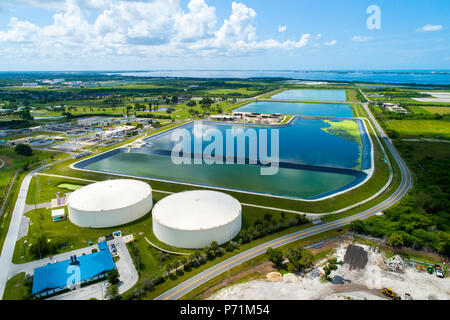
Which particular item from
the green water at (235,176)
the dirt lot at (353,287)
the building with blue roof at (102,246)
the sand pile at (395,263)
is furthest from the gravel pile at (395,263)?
Result: the building with blue roof at (102,246)

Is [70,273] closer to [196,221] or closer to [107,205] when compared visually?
[107,205]

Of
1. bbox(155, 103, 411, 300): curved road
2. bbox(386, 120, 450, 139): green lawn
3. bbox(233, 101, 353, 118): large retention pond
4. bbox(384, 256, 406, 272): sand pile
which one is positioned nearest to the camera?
bbox(155, 103, 411, 300): curved road

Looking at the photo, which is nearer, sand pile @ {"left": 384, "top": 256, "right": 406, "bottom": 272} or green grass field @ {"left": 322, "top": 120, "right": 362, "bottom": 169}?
sand pile @ {"left": 384, "top": 256, "right": 406, "bottom": 272}

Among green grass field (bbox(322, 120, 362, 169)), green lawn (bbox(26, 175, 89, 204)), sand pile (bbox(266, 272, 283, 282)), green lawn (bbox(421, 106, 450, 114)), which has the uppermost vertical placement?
green lawn (bbox(421, 106, 450, 114))

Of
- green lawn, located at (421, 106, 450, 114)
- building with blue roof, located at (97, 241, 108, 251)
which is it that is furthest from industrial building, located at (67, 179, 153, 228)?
green lawn, located at (421, 106, 450, 114)

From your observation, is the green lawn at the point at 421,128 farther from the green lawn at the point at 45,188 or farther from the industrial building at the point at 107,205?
the green lawn at the point at 45,188

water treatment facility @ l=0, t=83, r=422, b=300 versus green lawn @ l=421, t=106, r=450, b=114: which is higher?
green lawn @ l=421, t=106, r=450, b=114

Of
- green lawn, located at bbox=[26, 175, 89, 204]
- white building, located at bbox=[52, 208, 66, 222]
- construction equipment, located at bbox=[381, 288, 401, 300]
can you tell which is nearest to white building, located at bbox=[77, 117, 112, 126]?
green lawn, located at bbox=[26, 175, 89, 204]

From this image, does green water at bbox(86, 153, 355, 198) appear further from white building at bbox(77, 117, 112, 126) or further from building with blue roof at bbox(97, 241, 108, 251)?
white building at bbox(77, 117, 112, 126)

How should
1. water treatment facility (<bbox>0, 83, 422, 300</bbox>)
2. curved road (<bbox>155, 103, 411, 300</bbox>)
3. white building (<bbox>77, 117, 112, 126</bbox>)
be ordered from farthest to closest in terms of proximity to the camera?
1. white building (<bbox>77, 117, 112, 126</bbox>)
2. water treatment facility (<bbox>0, 83, 422, 300</bbox>)
3. curved road (<bbox>155, 103, 411, 300</bbox>)
